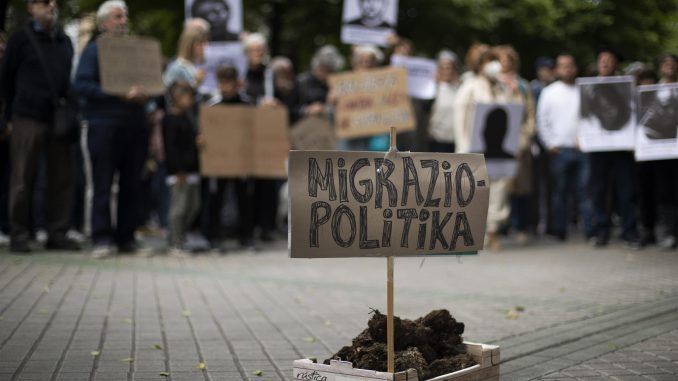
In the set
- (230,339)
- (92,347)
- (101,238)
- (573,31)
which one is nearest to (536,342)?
(230,339)

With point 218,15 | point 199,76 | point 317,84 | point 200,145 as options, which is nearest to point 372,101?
point 317,84

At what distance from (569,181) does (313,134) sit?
3524 millimetres

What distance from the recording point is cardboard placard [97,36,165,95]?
10.5 meters

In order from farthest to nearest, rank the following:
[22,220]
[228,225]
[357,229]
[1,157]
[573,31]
A: [573,31], [228,225], [1,157], [22,220], [357,229]

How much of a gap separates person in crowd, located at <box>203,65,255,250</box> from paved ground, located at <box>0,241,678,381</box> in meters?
0.67

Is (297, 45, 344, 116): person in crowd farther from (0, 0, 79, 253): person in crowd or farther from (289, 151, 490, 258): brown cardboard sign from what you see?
(289, 151, 490, 258): brown cardboard sign

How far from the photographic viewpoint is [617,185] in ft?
42.8

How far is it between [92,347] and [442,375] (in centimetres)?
225

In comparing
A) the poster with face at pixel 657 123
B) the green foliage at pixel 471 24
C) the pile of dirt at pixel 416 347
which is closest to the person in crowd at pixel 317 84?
the poster with face at pixel 657 123

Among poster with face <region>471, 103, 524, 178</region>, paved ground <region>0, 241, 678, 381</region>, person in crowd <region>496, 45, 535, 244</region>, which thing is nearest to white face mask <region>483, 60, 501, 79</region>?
person in crowd <region>496, 45, 535, 244</region>

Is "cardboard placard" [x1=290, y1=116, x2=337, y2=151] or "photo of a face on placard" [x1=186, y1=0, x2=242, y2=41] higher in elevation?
"photo of a face on placard" [x1=186, y1=0, x2=242, y2=41]

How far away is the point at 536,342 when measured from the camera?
6.19 meters

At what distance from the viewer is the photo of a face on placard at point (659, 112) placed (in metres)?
11.6

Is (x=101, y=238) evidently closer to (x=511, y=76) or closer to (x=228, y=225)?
(x=228, y=225)
